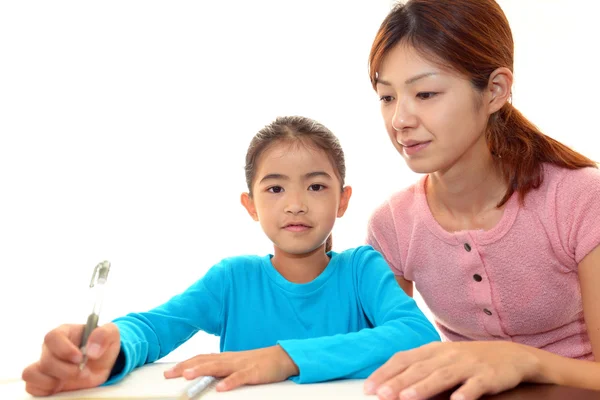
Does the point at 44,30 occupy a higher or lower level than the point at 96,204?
higher

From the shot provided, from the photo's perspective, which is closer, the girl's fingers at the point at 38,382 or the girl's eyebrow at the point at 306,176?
the girl's fingers at the point at 38,382

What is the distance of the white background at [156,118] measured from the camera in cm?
220

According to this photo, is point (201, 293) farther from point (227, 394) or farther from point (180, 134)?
point (180, 134)

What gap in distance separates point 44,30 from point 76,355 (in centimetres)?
171

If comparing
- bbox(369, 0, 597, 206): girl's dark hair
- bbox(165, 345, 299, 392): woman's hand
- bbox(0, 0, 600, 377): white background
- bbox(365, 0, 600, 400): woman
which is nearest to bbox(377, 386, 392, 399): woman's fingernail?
bbox(165, 345, 299, 392): woman's hand

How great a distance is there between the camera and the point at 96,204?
222 centimetres

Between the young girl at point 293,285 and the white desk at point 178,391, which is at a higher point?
the young girl at point 293,285

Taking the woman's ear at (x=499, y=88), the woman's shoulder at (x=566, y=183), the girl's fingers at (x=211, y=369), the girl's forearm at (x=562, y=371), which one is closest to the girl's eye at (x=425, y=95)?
the woman's ear at (x=499, y=88)

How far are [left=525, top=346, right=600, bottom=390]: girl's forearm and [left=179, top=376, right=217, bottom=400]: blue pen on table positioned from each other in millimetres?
383

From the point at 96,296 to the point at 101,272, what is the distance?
3 cm

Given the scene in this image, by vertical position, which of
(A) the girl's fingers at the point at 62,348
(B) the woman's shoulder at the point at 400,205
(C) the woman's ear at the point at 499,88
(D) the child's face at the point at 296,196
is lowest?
(A) the girl's fingers at the point at 62,348

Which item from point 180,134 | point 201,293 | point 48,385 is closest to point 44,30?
point 180,134

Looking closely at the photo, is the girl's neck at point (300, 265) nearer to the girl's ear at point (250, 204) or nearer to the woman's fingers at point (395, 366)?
the girl's ear at point (250, 204)

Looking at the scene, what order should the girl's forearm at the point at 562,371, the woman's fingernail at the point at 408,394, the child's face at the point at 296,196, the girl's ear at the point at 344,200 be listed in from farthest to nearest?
the girl's ear at the point at 344,200 < the child's face at the point at 296,196 < the girl's forearm at the point at 562,371 < the woman's fingernail at the point at 408,394
